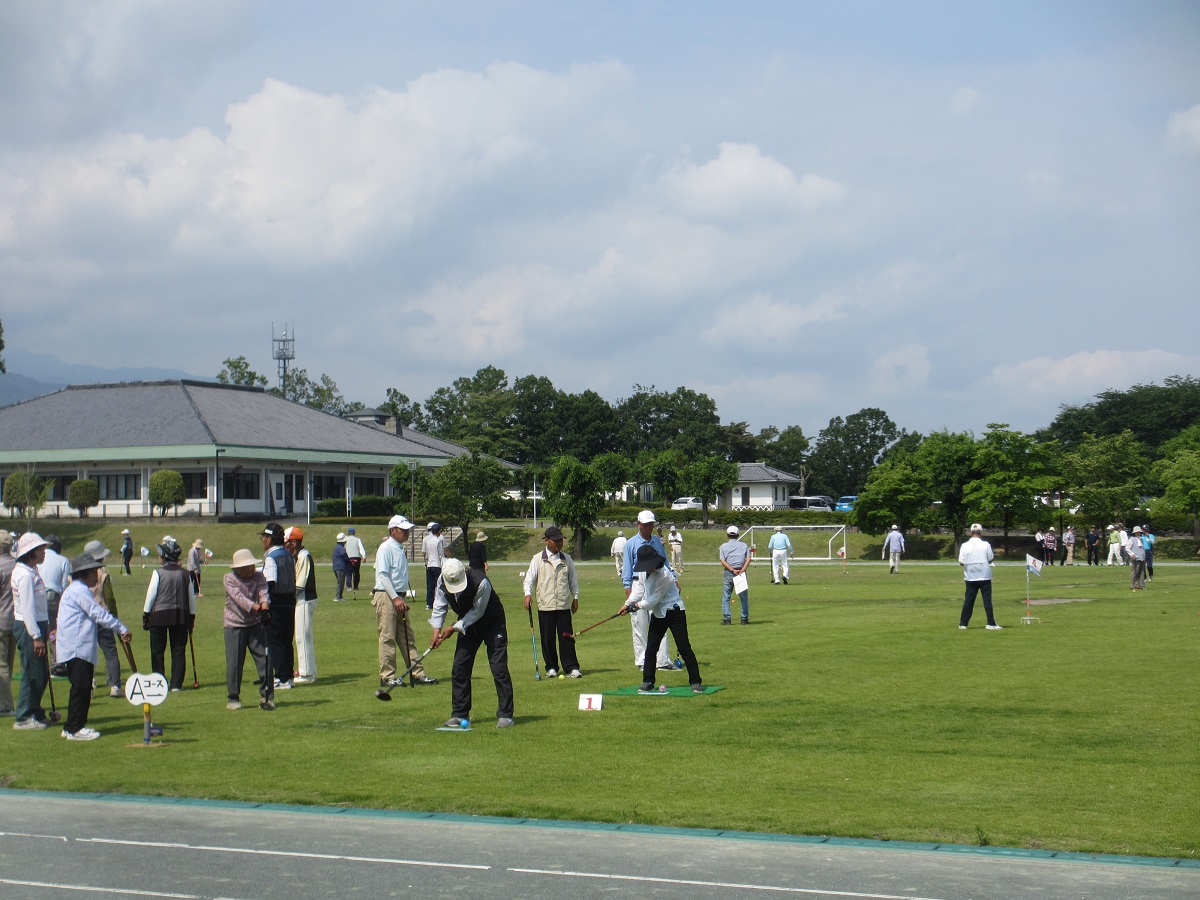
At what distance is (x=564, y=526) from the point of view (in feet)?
213

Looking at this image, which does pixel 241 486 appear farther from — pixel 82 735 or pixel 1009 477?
pixel 82 735

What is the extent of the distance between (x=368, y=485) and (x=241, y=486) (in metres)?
12.6

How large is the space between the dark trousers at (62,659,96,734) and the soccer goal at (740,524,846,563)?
46719 mm

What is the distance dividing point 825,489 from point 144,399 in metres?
67.3

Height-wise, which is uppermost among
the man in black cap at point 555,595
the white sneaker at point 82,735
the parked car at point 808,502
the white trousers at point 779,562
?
the parked car at point 808,502

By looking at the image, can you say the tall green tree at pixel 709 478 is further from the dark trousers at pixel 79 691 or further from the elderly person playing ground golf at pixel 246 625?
the dark trousers at pixel 79 691

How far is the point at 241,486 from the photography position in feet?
243

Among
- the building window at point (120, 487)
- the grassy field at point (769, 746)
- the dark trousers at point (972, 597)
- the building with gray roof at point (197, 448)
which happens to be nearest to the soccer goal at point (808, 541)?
the building with gray roof at point (197, 448)

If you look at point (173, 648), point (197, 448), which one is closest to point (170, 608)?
point (173, 648)

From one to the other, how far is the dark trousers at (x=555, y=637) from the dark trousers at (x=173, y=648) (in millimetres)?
4554

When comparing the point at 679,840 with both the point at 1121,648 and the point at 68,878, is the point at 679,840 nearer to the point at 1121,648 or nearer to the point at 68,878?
the point at 68,878

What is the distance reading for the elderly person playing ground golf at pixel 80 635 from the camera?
11.9 m

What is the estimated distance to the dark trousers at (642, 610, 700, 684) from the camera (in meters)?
14.0

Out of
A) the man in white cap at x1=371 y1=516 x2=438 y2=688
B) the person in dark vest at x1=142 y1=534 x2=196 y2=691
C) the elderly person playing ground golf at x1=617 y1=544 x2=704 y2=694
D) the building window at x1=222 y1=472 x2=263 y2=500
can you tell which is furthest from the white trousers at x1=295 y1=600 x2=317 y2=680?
the building window at x1=222 y1=472 x2=263 y2=500
